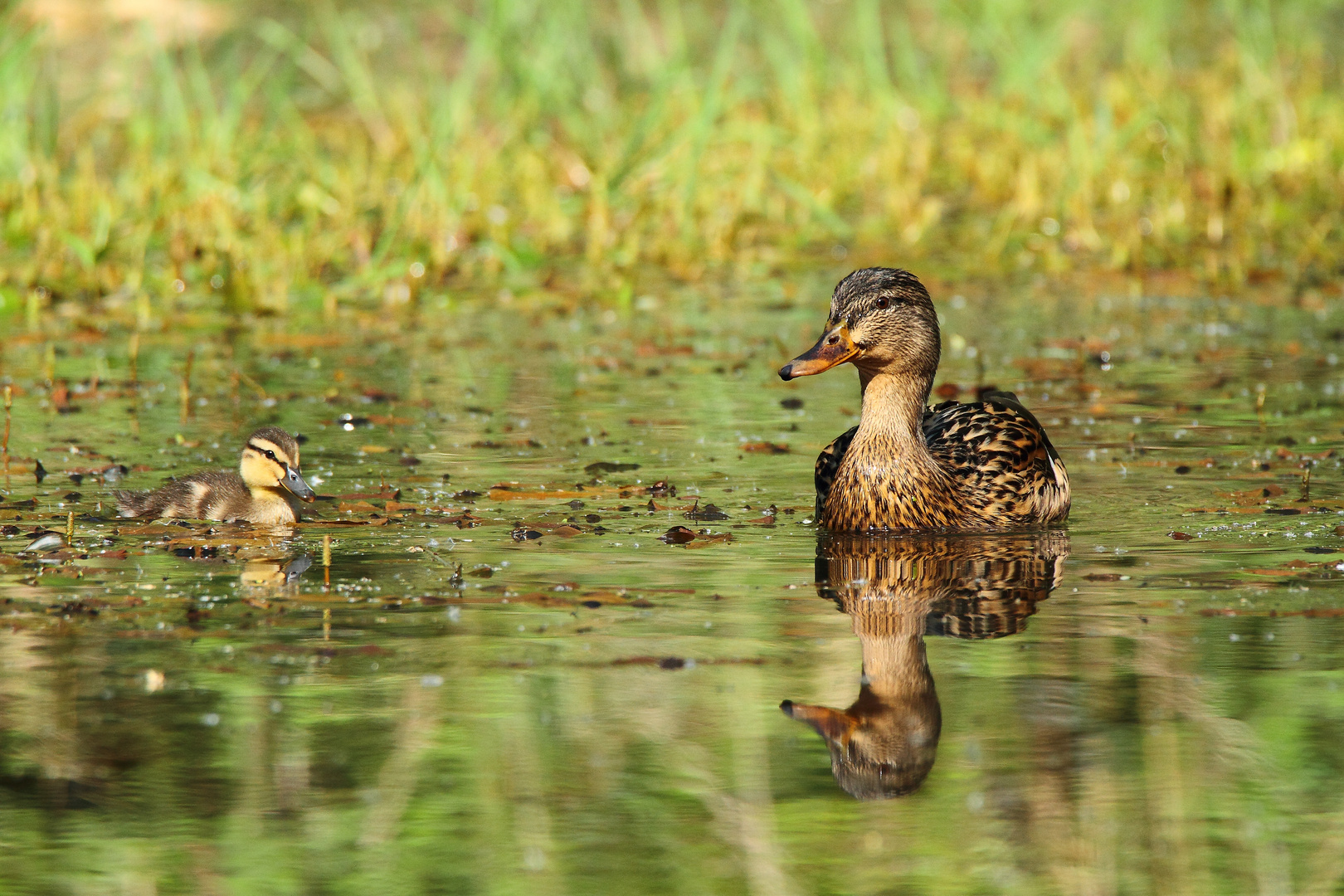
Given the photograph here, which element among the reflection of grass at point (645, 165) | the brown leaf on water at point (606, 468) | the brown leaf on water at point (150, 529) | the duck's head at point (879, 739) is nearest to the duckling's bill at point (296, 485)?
the brown leaf on water at point (150, 529)

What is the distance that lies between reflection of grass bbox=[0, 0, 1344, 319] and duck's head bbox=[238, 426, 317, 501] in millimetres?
4473

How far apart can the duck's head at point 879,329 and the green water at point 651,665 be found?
56cm

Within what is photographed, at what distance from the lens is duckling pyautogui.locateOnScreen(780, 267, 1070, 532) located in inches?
278

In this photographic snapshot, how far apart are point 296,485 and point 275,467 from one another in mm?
94

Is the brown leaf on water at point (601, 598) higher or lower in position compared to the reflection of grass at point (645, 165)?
lower

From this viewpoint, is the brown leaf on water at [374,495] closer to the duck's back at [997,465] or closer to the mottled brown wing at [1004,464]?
the duck's back at [997,465]

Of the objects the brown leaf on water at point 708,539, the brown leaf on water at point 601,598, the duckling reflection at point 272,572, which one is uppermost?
the brown leaf on water at point 708,539

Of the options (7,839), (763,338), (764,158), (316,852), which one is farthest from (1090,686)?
(764,158)

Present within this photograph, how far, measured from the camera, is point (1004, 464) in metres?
7.30

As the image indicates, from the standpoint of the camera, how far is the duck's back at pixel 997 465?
7.18 metres

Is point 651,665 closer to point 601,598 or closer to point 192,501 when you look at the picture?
point 601,598

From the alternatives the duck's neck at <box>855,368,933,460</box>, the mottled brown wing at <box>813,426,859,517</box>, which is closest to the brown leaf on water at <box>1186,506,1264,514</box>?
the duck's neck at <box>855,368,933,460</box>

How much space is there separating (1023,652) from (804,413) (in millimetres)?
4229

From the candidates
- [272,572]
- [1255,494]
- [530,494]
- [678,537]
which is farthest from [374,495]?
[1255,494]
